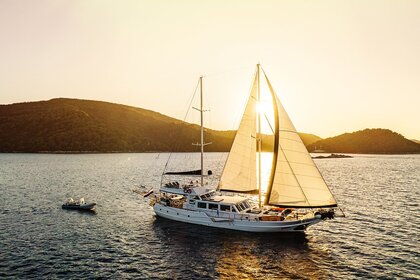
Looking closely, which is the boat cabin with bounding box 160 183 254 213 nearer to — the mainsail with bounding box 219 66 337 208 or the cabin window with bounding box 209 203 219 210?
the cabin window with bounding box 209 203 219 210

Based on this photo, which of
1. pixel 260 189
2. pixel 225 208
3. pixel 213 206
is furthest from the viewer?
pixel 213 206

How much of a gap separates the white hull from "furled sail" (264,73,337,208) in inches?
109

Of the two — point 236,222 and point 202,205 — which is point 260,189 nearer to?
point 236,222

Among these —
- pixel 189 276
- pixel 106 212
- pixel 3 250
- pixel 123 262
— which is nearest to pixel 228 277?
pixel 189 276

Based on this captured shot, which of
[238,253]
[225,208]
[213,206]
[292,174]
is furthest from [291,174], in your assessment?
[213,206]

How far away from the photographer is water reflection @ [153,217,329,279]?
25625mm

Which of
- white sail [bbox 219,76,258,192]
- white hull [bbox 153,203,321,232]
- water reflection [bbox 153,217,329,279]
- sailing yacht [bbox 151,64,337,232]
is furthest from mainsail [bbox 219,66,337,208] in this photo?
water reflection [bbox 153,217,329,279]

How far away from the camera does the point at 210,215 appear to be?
36500 mm

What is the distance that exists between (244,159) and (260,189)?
12.8ft

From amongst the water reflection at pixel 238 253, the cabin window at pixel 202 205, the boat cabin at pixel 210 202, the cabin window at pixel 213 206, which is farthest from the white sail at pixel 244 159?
the water reflection at pixel 238 253

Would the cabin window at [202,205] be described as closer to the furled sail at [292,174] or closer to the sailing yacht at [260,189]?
the sailing yacht at [260,189]

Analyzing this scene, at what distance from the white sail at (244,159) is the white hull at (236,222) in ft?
12.1

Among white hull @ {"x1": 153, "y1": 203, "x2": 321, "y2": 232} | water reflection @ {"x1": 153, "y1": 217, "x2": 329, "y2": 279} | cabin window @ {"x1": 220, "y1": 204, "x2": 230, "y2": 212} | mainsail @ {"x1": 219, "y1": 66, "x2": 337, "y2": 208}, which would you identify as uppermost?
mainsail @ {"x1": 219, "y1": 66, "x2": 337, "y2": 208}

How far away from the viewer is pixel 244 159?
117ft
